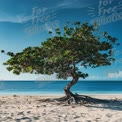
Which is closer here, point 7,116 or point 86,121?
point 86,121

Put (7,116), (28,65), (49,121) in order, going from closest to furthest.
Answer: (49,121), (7,116), (28,65)

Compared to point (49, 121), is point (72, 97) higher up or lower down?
higher up

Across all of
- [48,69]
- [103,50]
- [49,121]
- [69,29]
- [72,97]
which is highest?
[69,29]

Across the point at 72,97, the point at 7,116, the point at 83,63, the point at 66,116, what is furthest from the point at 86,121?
the point at 83,63

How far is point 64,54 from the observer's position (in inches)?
716

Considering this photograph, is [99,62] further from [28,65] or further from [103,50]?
[28,65]

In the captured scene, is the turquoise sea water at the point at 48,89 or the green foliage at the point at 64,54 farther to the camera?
the turquoise sea water at the point at 48,89

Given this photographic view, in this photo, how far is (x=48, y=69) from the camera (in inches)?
802

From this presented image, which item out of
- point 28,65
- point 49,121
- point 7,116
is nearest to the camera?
point 49,121

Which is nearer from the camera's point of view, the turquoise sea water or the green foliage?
the green foliage

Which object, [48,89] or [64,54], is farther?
[48,89]

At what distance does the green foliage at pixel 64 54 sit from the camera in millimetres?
19219

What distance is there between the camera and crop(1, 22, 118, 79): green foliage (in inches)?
757

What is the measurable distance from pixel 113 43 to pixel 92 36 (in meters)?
1.79
